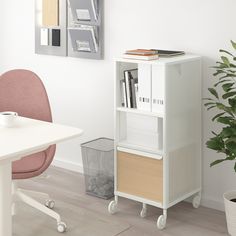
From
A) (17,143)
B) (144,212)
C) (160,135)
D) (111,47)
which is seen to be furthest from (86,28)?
(17,143)

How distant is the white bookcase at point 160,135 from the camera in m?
3.34

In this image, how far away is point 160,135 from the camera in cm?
340

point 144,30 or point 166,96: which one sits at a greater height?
point 144,30

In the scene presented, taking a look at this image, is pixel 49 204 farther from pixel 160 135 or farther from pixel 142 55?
pixel 142 55

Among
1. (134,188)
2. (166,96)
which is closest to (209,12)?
(166,96)

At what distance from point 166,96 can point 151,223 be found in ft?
2.80

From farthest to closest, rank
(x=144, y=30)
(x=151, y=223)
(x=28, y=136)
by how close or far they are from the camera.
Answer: (x=144, y=30)
(x=151, y=223)
(x=28, y=136)

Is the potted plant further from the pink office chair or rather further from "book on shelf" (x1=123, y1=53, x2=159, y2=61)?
the pink office chair

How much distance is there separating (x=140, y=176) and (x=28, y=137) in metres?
1.12

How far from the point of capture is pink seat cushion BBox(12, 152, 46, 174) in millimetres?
3227

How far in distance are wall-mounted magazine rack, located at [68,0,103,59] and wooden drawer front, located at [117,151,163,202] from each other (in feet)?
3.36

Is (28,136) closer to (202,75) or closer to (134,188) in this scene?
(134,188)

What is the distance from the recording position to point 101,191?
3.94 meters

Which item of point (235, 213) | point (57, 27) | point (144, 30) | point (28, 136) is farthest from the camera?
point (57, 27)
